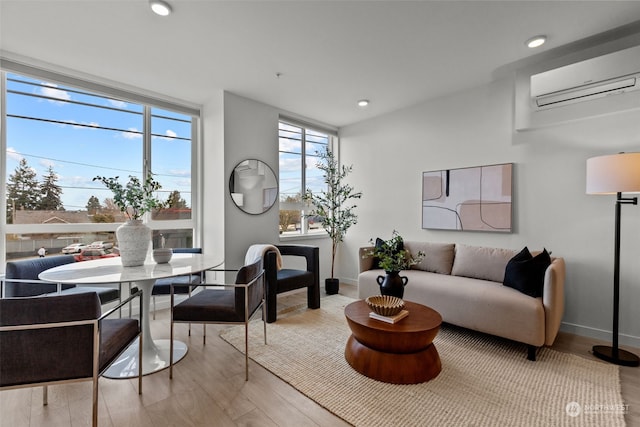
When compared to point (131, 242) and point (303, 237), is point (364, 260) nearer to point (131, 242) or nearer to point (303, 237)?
point (303, 237)

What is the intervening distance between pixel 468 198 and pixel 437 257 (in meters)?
0.80

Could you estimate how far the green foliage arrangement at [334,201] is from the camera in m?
4.48

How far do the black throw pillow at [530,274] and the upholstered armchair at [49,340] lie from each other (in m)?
3.04

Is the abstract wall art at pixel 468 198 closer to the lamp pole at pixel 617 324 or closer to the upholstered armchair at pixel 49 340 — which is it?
the lamp pole at pixel 617 324

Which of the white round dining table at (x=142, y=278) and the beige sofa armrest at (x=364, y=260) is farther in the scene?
the beige sofa armrest at (x=364, y=260)

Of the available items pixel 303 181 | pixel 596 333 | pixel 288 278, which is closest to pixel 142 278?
pixel 288 278

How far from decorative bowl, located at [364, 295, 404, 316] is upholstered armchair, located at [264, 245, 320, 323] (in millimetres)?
1202

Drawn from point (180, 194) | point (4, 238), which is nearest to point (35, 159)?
point (4, 238)

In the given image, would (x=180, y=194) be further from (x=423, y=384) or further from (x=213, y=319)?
(x=423, y=384)

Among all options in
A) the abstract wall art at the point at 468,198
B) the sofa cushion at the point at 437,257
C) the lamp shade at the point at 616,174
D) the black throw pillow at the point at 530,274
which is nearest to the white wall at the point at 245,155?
the sofa cushion at the point at 437,257

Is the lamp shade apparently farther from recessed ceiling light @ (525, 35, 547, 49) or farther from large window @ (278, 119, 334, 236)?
large window @ (278, 119, 334, 236)

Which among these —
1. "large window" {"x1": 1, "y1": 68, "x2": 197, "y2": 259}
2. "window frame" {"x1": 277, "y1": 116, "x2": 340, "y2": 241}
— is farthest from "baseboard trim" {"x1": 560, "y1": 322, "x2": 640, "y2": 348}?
"large window" {"x1": 1, "y1": 68, "x2": 197, "y2": 259}

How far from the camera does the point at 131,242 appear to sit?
7.44ft

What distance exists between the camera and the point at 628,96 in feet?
8.25
